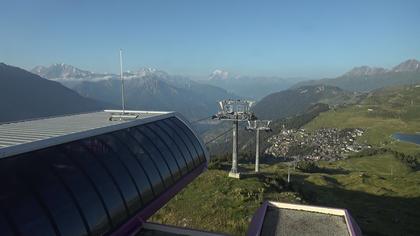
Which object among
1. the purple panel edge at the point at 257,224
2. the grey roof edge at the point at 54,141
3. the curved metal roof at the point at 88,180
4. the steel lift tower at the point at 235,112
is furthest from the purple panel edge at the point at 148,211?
the steel lift tower at the point at 235,112

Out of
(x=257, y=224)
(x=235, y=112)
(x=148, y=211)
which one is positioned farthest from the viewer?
(x=235, y=112)

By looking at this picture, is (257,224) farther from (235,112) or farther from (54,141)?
(235,112)

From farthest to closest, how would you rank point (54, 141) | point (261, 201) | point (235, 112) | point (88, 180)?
1. point (235, 112)
2. point (261, 201)
3. point (54, 141)
4. point (88, 180)

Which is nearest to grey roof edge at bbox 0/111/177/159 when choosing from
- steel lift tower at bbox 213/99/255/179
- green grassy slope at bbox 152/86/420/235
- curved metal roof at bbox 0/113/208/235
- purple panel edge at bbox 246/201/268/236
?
curved metal roof at bbox 0/113/208/235

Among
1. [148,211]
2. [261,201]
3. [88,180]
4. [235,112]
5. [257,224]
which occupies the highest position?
[88,180]

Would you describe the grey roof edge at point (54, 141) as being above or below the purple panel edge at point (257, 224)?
above

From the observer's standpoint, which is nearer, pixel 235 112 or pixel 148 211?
pixel 148 211

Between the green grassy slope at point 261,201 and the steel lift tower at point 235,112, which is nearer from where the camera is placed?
the green grassy slope at point 261,201

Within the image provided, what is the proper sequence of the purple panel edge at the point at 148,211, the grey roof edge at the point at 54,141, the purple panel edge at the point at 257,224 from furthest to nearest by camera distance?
the purple panel edge at the point at 257,224, the purple panel edge at the point at 148,211, the grey roof edge at the point at 54,141

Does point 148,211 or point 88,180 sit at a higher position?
point 88,180

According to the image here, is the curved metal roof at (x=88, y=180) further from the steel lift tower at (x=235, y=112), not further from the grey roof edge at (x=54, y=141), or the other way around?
the steel lift tower at (x=235, y=112)

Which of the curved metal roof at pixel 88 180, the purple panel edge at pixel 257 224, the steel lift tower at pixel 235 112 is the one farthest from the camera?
the steel lift tower at pixel 235 112

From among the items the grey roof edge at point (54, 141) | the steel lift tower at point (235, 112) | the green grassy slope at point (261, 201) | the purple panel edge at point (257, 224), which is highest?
the grey roof edge at point (54, 141)

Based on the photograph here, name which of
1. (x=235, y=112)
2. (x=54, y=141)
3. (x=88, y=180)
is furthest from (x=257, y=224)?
(x=235, y=112)
